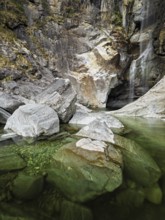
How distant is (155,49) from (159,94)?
336 inches

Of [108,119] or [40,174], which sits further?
[108,119]

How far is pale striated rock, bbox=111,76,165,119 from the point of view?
53.7ft

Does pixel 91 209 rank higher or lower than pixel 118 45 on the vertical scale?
lower

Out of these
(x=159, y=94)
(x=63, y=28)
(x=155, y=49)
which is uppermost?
(x=63, y=28)

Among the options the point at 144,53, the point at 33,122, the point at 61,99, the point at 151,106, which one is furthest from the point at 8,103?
the point at 144,53

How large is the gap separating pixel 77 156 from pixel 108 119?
21.5 feet

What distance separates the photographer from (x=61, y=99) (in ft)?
38.0

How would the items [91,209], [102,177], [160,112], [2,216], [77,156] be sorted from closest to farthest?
1. [2,216]
2. [91,209]
3. [102,177]
4. [77,156]
5. [160,112]

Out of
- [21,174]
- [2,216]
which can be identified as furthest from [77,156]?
[2,216]

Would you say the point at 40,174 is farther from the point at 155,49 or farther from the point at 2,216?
the point at 155,49

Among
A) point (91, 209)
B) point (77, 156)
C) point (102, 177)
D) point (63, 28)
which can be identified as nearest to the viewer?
point (91, 209)

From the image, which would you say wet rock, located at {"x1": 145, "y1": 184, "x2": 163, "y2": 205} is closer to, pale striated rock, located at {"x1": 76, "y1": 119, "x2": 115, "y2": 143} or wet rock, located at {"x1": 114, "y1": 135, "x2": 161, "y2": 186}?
wet rock, located at {"x1": 114, "y1": 135, "x2": 161, "y2": 186}

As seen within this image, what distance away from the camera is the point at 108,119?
38.9ft

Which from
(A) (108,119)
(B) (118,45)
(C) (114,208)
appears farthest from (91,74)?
(C) (114,208)
